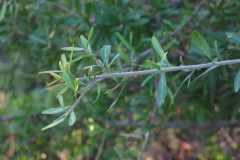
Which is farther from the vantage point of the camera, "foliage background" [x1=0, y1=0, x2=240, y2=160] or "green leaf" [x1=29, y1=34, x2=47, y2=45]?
"green leaf" [x1=29, y1=34, x2=47, y2=45]

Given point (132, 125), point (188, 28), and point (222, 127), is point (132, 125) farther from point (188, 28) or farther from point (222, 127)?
point (188, 28)

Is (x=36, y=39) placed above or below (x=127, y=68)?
below

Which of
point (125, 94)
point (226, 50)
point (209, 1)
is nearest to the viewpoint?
point (226, 50)

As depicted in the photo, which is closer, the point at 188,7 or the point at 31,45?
the point at 188,7

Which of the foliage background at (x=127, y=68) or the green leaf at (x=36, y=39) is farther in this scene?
the green leaf at (x=36, y=39)

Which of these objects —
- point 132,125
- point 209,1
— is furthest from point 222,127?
point 209,1

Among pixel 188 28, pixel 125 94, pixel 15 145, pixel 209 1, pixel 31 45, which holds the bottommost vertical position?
pixel 15 145

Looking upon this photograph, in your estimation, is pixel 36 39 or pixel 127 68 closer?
pixel 127 68

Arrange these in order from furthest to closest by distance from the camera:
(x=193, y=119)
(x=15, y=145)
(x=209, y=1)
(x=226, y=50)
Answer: (x=15, y=145) → (x=193, y=119) → (x=209, y=1) → (x=226, y=50)
